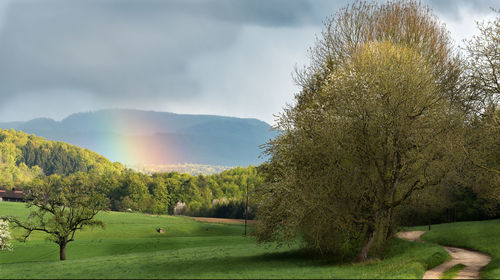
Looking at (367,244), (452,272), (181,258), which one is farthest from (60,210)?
(452,272)

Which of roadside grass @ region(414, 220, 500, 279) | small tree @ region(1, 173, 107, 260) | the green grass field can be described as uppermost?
small tree @ region(1, 173, 107, 260)

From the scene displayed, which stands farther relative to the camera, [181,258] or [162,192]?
[162,192]

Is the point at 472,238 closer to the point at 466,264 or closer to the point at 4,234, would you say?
the point at 466,264

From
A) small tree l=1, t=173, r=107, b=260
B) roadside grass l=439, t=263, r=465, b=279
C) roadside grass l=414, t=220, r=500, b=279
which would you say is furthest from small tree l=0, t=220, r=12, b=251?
roadside grass l=439, t=263, r=465, b=279

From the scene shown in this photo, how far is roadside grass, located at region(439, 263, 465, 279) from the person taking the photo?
2761cm

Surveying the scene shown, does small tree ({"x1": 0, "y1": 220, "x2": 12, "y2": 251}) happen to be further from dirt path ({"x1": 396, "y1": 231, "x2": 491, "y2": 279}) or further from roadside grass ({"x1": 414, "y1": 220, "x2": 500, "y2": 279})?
dirt path ({"x1": 396, "y1": 231, "x2": 491, "y2": 279})

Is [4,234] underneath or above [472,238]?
underneath

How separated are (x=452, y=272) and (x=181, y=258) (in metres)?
24.0

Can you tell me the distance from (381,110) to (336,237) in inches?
358

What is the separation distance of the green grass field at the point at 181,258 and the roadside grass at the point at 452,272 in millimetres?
1315

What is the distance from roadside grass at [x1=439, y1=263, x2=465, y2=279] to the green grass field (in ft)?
4.32

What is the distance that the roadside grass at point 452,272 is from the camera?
2761 centimetres

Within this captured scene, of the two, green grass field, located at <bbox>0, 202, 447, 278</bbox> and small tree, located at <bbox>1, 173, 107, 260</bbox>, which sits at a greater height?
small tree, located at <bbox>1, 173, 107, 260</bbox>

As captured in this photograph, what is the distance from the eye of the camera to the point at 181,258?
145ft
